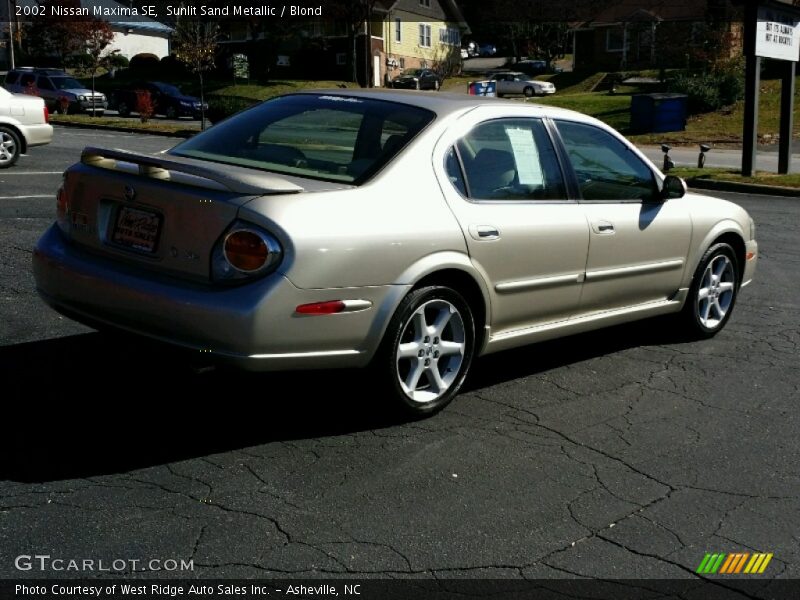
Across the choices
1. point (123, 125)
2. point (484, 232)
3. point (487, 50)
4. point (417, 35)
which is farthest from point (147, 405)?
point (487, 50)

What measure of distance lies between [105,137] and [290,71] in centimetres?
3880

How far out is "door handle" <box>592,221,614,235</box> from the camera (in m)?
6.04

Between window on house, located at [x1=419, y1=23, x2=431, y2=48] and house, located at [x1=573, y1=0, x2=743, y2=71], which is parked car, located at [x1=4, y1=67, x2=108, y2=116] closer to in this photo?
house, located at [x1=573, y1=0, x2=743, y2=71]

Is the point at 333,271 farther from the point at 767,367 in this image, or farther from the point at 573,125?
the point at 767,367

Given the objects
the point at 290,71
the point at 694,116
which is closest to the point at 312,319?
the point at 694,116

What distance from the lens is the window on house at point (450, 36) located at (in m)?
75.2

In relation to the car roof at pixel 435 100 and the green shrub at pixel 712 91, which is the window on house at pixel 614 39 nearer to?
the green shrub at pixel 712 91

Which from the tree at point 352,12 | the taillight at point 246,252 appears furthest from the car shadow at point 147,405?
the tree at point 352,12

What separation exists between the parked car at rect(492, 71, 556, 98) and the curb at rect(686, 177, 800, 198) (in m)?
38.0

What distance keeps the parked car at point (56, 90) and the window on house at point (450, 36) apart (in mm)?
39924

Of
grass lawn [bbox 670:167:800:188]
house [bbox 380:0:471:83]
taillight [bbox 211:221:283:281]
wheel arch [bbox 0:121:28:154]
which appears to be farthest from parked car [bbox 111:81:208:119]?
taillight [bbox 211:221:283:281]

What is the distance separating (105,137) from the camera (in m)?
26.1

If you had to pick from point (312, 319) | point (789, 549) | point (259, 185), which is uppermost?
point (259, 185)

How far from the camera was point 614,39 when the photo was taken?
65.9 m
